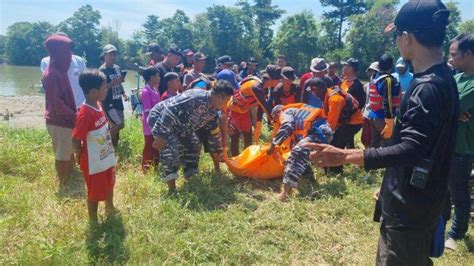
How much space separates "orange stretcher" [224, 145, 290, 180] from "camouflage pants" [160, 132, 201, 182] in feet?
1.69

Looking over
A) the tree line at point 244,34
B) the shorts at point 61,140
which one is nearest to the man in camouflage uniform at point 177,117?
the shorts at point 61,140

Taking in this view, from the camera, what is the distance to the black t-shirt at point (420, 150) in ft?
5.54

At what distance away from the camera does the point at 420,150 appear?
1689 millimetres

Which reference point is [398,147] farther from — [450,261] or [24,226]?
[24,226]

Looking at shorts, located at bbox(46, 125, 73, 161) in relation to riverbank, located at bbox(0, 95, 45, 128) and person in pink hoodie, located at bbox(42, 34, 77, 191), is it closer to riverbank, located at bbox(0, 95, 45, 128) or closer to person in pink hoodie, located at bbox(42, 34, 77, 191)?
person in pink hoodie, located at bbox(42, 34, 77, 191)

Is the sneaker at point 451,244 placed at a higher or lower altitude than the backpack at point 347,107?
lower

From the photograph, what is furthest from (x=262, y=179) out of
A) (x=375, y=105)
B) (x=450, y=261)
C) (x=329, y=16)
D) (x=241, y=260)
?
(x=329, y=16)

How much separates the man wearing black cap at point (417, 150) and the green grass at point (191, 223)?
146 cm

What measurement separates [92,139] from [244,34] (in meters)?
54.2

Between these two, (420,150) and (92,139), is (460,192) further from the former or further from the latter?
(92,139)

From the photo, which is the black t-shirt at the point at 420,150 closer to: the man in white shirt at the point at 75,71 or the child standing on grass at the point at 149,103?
the child standing on grass at the point at 149,103

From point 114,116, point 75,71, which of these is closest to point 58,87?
point 75,71

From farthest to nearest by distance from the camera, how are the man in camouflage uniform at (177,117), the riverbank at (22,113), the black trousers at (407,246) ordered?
the riverbank at (22,113) → the man in camouflage uniform at (177,117) → the black trousers at (407,246)

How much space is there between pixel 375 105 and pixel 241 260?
105 inches
